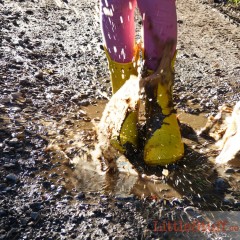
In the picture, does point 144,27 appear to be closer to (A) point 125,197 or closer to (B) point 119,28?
(B) point 119,28

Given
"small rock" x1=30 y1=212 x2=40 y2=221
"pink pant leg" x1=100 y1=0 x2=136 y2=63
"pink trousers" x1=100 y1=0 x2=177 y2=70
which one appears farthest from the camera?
"pink pant leg" x1=100 y1=0 x2=136 y2=63

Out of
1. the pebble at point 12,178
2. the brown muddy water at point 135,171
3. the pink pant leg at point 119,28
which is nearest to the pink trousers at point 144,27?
the pink pant leg at point 119,28

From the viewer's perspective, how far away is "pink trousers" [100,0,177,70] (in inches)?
77.2

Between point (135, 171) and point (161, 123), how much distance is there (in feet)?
0.82

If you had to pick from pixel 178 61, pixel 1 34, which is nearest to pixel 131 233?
pixel 178 61

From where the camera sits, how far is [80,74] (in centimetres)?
303

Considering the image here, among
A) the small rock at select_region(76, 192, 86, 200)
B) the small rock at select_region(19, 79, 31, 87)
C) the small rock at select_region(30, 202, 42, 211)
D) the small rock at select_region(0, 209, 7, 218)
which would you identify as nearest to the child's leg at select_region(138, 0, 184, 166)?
the small rock at select_region(76, 192, 86, 200)

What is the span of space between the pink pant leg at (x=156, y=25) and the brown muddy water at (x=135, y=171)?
17.5 inches

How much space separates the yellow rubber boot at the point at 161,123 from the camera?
2008mm

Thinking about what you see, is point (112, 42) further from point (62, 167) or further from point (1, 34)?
point (1, 34)

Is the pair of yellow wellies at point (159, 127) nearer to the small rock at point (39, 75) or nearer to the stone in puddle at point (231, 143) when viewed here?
the stone in puddle at point (231, 143)

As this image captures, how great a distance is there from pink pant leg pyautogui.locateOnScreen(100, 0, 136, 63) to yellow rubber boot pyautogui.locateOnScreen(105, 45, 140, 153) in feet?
0.09

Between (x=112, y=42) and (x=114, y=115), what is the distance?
35cm

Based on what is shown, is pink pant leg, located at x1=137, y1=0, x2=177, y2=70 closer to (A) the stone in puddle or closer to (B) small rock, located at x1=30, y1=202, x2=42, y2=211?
(A) the stone in puddle
